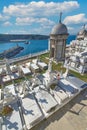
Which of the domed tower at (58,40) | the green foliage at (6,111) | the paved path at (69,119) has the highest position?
the domed tower at (58,40)

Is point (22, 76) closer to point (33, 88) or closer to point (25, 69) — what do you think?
point (25, 69)

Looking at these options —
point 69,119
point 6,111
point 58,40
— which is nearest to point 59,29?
point 58,40

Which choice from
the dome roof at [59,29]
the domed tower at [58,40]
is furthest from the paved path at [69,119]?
the dome roof at [59,29]

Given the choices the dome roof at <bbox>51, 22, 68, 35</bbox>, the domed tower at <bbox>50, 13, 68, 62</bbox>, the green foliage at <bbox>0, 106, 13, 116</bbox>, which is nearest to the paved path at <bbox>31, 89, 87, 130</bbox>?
the green foliage at <bbox>0, 106, 13, 116</bbox>

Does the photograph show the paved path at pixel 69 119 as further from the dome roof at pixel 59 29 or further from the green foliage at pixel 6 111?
the dome roof at pixel 59 29

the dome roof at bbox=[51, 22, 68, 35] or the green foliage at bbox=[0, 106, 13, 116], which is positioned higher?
the dome roof at bbox=[51, 22, 68, 35]

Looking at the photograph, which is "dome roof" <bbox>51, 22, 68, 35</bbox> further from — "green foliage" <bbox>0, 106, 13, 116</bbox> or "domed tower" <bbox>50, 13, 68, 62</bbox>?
"green foliage" <bbox>0, 106, 13, 116</bbox>
